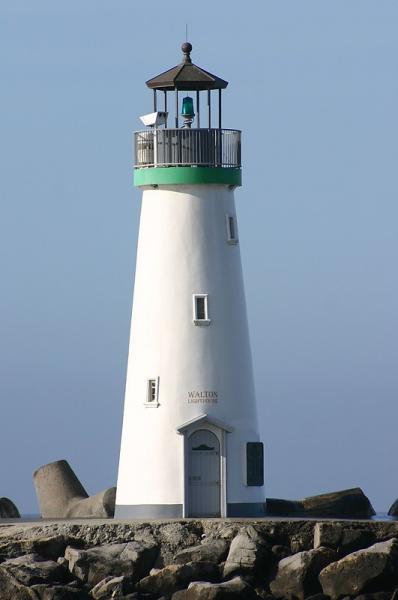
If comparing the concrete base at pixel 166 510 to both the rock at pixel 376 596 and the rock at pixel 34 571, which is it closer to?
the rock at pixel 34 571

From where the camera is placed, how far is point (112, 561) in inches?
1727

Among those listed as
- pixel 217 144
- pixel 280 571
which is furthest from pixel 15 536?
pixel 217 144

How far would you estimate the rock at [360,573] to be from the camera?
4275cm

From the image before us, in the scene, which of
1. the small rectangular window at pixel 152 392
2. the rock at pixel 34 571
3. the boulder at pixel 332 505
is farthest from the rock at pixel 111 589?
the boulder at pixel 332 505

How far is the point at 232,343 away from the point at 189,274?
1681mm

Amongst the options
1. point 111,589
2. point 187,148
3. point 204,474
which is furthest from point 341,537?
point 187,148

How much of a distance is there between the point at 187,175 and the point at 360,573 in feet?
30.3

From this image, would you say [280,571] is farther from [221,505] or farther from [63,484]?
[63,484]

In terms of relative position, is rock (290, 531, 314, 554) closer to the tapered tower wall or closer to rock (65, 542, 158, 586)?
the tapered tower wall

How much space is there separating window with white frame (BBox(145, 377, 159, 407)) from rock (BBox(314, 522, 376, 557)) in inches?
175

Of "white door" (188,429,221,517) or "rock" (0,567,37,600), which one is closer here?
"rock" (0,567,37,600)

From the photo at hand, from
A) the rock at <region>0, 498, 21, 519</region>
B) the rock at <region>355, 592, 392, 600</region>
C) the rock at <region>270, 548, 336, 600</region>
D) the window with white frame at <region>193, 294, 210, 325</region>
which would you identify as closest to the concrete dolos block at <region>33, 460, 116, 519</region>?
the rock at <region>0, 498, 21, 519</region>

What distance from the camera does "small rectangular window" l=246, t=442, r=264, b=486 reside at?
4675 centimetres

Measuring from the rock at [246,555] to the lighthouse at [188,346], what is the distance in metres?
2.48
